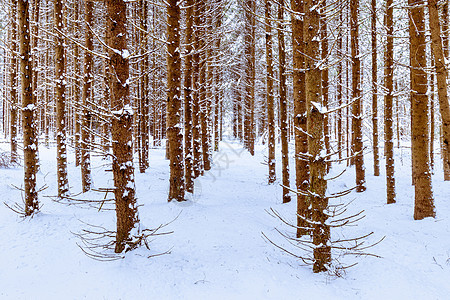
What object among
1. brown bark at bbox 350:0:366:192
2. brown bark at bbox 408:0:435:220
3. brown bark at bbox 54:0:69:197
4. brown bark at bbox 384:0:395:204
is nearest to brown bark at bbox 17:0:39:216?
brown bark at bbox 54:0:69:197

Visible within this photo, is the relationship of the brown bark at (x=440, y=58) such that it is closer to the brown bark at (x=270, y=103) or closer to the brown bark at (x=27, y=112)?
the brown bark at (x=270, y=103)

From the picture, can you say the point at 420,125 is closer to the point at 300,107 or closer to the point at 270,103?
the point at 300,107

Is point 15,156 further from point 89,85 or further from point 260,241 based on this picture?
point 260,241

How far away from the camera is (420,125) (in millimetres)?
6586

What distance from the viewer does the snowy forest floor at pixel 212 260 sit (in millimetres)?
3676

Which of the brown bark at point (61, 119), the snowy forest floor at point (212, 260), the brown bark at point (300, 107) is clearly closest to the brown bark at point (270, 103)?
the snowy forest floor at point (212, 260)

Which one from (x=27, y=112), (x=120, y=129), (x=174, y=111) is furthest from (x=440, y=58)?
(x=27, y=112)

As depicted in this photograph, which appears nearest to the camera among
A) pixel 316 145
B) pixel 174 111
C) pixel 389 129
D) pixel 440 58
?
pixel 316 145

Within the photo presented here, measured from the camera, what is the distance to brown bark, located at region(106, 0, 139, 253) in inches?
175

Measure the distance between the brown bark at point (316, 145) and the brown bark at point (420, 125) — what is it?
13.2 feet

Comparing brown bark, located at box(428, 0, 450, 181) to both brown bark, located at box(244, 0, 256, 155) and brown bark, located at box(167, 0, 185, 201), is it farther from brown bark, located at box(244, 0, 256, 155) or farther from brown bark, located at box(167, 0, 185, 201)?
brown bark, located at box(244, 0, 256, 155)

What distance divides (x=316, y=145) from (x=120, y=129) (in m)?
3.26

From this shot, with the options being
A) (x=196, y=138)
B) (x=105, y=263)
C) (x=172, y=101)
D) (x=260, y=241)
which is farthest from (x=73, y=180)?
(x=260, y=241)

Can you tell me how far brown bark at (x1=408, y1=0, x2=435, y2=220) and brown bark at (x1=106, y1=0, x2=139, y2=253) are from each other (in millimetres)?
6769
